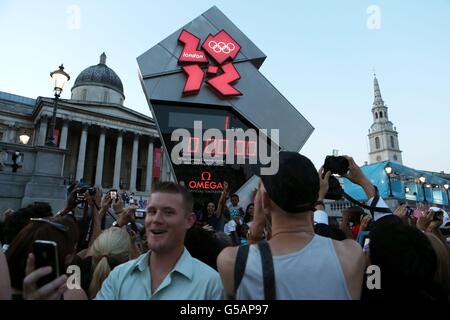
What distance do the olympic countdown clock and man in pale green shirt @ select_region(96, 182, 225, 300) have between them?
10.1 m

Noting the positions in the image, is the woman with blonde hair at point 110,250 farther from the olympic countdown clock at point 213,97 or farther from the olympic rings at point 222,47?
the olympic rings at point 222,47

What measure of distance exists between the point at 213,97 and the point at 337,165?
11327 mm

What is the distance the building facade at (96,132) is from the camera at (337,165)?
4297cm

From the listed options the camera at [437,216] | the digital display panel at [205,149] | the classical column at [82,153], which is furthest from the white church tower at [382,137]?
the camera at [437,216]

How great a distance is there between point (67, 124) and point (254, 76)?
38214 mm

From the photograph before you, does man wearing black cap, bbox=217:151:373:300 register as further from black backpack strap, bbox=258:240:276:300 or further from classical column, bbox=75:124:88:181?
classical column, bbox=75:124:88:181

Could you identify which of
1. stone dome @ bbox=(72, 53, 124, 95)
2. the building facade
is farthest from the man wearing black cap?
stone dome @ bbox=(72, 53, 124, 95)

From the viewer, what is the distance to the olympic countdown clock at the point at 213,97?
12.6 m

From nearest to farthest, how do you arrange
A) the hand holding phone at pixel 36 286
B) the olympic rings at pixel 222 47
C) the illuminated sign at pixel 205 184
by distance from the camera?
the hand holding phone at pixel 36 286 < the illuminated sign at pixel 205 184 < the olympic rings at pixel 222 47

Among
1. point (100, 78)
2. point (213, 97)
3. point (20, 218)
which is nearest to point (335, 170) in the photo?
point (20, 218)

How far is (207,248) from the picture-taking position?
285cm

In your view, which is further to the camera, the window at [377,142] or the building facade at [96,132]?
the window at [377,142]

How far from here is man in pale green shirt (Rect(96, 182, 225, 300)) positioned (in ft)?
6.25

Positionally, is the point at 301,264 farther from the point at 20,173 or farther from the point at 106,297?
the point at 20,173
